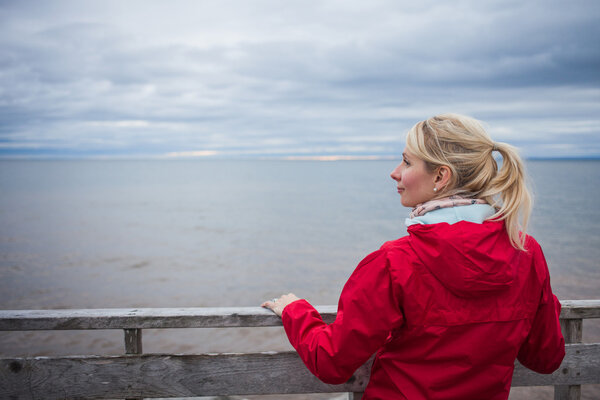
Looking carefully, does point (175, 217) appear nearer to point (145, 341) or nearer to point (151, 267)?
point (151, 267)

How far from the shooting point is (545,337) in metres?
1.59

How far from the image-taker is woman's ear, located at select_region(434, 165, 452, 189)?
57.4 inches

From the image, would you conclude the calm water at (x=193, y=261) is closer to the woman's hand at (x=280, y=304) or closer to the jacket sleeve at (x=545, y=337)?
the jacket sleeve at (x=545, y=337)

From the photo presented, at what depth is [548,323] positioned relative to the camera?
1566 millimetres

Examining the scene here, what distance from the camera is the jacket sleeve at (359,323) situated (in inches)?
53.6

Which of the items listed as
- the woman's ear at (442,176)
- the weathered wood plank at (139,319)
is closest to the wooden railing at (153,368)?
the weathered wood plank at (139,319)

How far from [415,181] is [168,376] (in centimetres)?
136

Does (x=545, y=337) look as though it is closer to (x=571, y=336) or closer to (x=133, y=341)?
(x=571, y=336)

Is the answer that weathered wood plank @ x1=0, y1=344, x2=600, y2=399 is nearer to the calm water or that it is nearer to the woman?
the woman

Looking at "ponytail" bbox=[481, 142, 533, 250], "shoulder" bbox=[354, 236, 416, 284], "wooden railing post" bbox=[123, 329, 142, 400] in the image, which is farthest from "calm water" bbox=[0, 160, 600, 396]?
"wooden railing post" bbox=[123, 329, 142, 400]

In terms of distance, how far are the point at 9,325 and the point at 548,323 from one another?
217cm

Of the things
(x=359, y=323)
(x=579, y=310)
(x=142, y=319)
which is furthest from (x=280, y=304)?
(x=579, y=310)

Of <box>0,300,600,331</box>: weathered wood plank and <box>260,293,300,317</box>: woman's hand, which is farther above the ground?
<box>260,293,300,317</box>: woman's hand

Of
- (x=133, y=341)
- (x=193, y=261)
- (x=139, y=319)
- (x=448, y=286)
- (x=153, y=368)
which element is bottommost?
(x=193, y=261)
